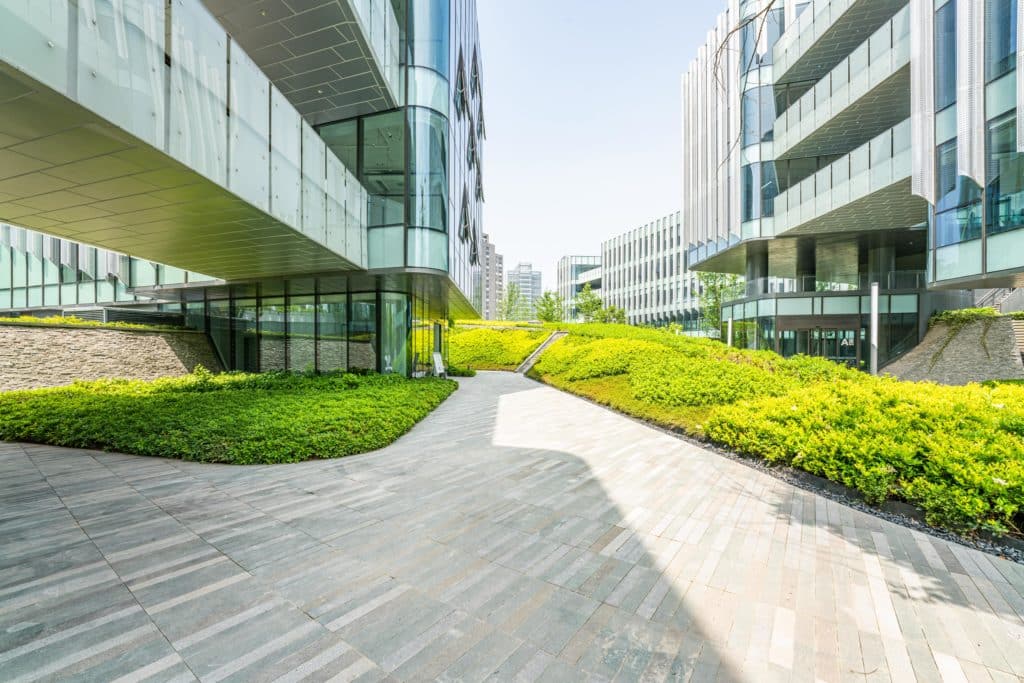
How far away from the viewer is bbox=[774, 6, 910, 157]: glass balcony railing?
15.7 metres

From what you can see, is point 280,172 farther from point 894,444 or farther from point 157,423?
point 894,444

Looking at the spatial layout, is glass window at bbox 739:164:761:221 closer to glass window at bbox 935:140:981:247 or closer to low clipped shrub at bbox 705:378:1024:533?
glass window at bbox 935:140:981:247

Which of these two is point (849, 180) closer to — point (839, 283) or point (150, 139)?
point (839, 283)

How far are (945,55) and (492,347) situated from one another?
24688mm

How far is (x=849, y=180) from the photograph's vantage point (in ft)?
58.8

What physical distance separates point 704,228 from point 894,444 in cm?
2523

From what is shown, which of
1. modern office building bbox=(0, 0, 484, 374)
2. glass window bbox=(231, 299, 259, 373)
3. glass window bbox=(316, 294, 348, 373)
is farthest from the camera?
glass window bbox=(231, 299, 259, 373)

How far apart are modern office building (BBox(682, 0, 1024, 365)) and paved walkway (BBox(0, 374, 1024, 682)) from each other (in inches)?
329

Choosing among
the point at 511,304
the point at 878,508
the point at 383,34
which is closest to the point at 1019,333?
the point at 878,508

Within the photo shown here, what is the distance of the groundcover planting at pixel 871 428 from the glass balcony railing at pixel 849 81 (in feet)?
44.4

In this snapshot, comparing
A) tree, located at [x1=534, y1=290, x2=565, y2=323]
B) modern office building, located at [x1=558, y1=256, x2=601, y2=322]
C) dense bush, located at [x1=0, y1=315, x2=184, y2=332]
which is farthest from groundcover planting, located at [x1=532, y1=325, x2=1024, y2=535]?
modern office building, located at [x1=558, y1=256, x2=601, y2=322]

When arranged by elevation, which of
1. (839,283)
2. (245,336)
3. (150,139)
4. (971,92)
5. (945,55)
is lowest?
(245,336)

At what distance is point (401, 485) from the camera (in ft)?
18.4

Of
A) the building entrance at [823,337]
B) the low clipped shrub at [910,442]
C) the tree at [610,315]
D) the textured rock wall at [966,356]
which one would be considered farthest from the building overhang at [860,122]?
the tree at [610,315]
